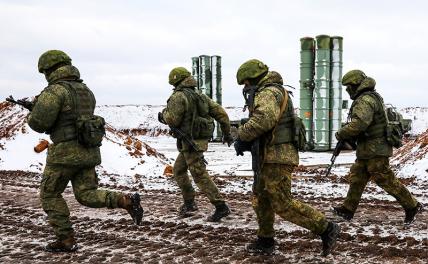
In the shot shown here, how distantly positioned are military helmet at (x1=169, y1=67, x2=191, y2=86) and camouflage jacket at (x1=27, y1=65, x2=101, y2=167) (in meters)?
1.85

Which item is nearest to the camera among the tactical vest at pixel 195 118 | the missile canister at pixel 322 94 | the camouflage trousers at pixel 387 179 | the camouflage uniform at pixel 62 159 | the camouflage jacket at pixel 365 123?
the camouflage uniform at pixel 62 159

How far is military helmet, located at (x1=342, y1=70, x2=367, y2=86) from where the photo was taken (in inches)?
239

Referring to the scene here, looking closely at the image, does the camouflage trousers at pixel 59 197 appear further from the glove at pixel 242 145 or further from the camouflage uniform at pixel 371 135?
the camouflage uniform at pixel 371 135

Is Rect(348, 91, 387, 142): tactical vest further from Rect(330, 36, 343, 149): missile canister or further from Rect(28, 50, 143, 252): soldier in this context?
Rect(330, 36, 343, 149): missile canister

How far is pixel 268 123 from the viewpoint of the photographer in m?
4.30

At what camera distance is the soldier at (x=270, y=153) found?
4359mm

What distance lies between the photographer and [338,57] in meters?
20.9

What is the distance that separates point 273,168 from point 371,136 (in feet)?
6.78

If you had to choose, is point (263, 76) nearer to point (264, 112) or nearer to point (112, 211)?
point (264, 112)

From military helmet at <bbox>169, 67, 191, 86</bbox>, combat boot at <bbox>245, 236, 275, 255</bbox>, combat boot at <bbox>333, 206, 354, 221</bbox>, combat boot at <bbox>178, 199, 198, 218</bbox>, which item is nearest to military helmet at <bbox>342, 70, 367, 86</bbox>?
combat boot at <bbox>333, 206, 354, 221</bbox>

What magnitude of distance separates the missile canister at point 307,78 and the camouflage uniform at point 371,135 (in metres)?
15.1

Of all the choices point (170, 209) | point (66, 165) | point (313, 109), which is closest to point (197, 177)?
point (170, 209)

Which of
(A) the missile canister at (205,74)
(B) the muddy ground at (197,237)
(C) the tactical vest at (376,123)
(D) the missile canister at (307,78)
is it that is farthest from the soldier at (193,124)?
(A) the missile canister at (205,74)

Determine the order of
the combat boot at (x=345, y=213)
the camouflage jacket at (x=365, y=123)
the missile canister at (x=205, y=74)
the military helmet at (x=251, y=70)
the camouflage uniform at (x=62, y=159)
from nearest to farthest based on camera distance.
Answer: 1. the military helmet at (x=251, y=70)
2. the camouflage uniform at (x=62, y=159)
3. the camouflage jacket at (x=365, y=123)
4. the combat boot at (x=345, y=213)
5. the missile canister at (x=205, y=74)
